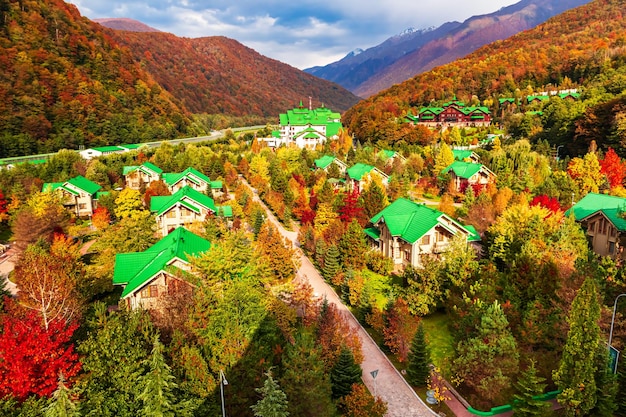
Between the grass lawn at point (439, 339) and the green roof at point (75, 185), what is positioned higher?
the green roof at point (75, 185)

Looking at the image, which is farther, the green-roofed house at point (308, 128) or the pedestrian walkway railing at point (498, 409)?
the green-roofed house at point (308, 128)

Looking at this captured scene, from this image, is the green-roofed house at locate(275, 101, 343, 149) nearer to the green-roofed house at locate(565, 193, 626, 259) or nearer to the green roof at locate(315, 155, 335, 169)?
the green roof at locate(315, 155, 335, 169)

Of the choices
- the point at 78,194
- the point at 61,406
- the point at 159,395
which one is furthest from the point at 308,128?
the point at 61,406

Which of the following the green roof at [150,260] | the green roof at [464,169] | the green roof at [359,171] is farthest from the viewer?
the green roof at [359,171]

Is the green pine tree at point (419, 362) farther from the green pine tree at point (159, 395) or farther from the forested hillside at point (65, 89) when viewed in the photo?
the forested hillside at point (65, 89)

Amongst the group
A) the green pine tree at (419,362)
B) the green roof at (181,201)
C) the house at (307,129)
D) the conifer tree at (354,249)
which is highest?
the house at (307,129)

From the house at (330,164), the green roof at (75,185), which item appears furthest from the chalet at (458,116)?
the green roof at (75,185)

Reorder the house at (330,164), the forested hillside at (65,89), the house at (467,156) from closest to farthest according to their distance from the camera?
the house at (467,156) → the house at (330,164) → the forested hillside at (65,89)
